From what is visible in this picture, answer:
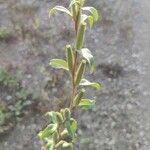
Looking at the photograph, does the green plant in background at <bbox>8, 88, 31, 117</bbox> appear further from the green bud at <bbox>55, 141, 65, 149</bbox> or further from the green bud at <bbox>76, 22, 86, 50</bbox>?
the green bud at <bbox>76, 22, 86, 50</bbox>

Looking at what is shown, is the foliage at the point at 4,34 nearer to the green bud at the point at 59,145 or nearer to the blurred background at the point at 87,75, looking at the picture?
the blurred background at the point at 87,75

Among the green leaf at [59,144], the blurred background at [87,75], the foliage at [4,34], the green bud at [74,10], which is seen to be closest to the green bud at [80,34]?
the green bud at [74,10]

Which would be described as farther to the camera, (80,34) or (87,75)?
(87,75)

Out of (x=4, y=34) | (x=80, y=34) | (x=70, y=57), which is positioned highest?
(x=80, y=34)

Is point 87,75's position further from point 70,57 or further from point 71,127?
point 70,57

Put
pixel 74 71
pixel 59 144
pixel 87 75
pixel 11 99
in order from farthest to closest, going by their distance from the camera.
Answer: pixel 87 75
pixel 11 99
pixel 59 144
pixel 74 71

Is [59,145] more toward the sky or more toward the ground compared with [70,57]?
more toward the ground

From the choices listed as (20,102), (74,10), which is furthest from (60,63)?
(20,102)

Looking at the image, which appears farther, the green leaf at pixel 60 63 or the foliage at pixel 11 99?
the foliage at pixel 11 99

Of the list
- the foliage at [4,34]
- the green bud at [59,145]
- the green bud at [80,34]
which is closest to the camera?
the green bud at [80,34]
